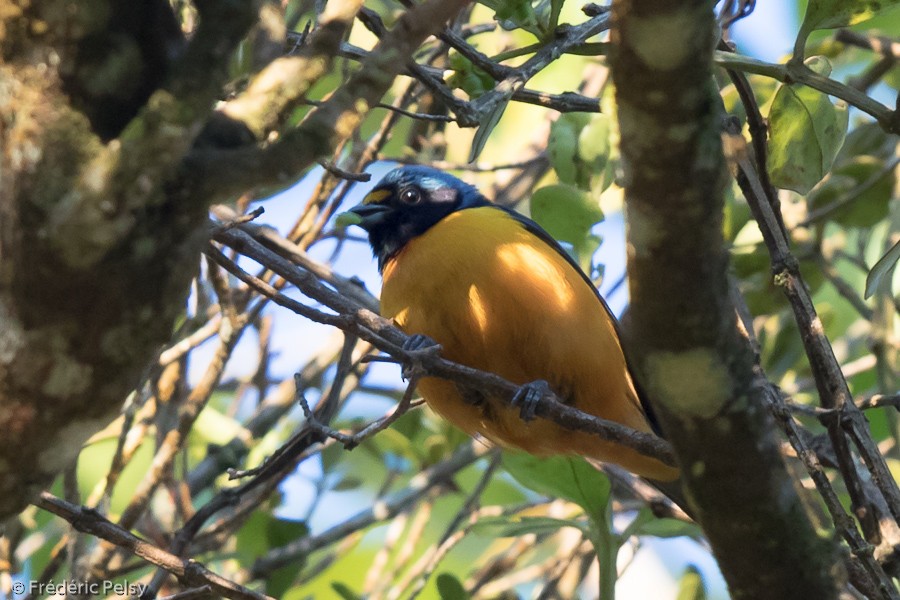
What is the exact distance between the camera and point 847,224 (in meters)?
4.66

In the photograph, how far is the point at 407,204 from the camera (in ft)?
16.3

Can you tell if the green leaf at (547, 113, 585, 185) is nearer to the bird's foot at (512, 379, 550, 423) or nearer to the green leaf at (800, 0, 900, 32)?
the bird's foot at (512, 379, 550, 423)

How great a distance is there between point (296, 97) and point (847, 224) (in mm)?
3512

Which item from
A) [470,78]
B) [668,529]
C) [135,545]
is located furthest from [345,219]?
[135,545]

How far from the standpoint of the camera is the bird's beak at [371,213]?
193 inches

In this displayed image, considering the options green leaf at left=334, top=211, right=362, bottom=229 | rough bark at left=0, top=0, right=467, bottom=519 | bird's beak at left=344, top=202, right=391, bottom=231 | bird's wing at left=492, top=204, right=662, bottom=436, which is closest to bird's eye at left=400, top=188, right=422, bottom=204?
bird's beak at left=344, top=202, right=391, bottom=231

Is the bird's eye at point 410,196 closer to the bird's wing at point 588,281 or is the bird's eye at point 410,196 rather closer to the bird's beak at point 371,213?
the bird's beak at point 371,213

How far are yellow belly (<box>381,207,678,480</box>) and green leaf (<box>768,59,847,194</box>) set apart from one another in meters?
1.11

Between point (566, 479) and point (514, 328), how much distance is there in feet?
2.05

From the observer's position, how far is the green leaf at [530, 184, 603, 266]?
3826 mm

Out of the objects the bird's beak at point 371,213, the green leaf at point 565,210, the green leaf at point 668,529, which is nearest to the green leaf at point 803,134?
the green leaf at point 565,210

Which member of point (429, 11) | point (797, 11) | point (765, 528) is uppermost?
point (797, 11)

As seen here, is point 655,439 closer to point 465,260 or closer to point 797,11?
point 465,260

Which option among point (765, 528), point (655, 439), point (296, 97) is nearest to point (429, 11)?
point (296, 97)
